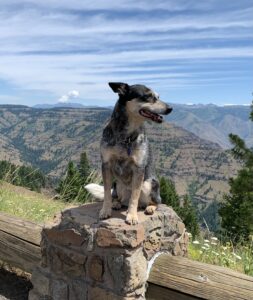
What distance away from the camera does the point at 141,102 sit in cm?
370

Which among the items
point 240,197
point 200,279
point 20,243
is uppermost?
point 200,279

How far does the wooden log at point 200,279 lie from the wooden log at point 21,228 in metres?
1.73

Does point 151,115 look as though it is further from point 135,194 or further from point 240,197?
point 240,197

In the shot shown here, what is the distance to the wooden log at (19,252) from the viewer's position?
198 inches

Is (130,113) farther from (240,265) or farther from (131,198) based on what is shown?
(240,265)

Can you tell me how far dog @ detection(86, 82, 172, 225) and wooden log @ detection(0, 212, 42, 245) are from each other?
144cm

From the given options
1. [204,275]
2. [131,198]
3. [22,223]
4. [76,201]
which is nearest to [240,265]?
[204,275]

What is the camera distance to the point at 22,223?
548 cm

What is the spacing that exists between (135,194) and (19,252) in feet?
6.97

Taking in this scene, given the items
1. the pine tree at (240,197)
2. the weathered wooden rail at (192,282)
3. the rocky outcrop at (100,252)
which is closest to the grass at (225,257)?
the rocky outcrop at (100,252)

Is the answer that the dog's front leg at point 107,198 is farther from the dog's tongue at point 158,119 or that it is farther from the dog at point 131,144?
the dog's tongue at point 158,119

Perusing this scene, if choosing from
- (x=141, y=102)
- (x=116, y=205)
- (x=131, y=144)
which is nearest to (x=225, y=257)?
(x=116, y=205)

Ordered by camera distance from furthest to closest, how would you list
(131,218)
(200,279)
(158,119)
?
1. (131,218)
2. (200,279)
3. (158,119)

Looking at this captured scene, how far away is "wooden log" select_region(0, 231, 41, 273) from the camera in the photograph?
16.5ft
